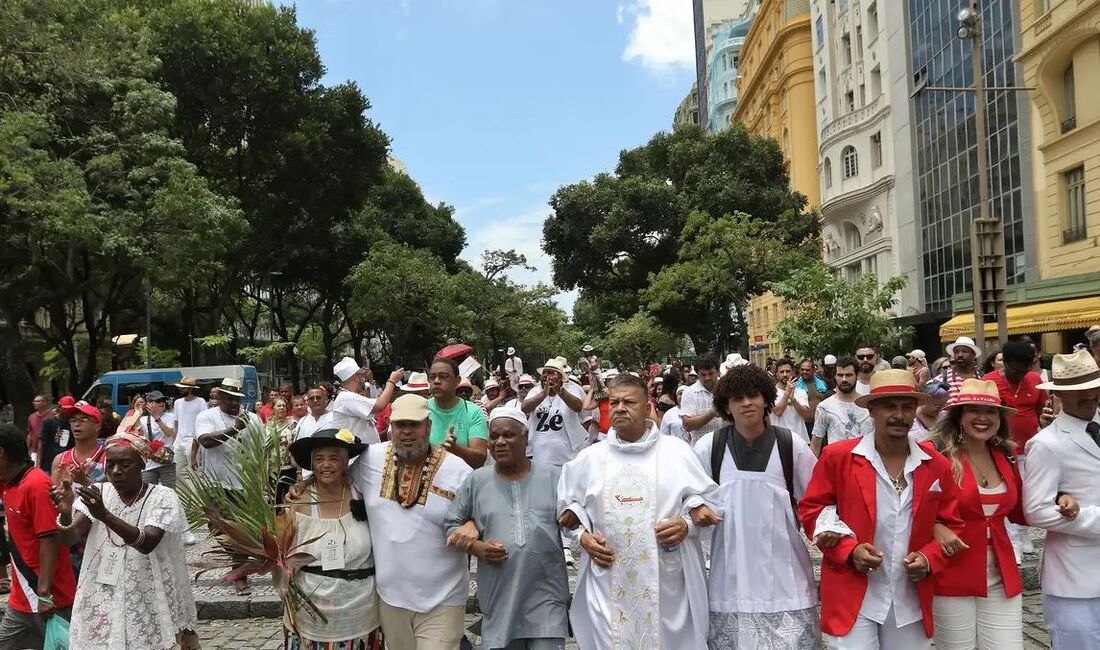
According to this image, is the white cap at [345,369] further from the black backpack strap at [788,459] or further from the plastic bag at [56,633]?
the black backpack strap at [788,459]

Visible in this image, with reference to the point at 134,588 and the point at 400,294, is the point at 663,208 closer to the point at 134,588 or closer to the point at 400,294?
the point at 400,294

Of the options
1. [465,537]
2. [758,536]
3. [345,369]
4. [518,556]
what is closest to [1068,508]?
[758,536]

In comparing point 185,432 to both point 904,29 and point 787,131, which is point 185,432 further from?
point 787,131

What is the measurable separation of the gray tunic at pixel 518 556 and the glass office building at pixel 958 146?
23.8m

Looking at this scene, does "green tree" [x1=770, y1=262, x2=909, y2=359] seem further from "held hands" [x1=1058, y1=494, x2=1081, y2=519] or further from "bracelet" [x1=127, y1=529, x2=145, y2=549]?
"bracelet" [x1=127, y1=529, x2=145, y2=549]

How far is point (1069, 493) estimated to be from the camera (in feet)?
13.5

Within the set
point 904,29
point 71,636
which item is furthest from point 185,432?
point 904,29

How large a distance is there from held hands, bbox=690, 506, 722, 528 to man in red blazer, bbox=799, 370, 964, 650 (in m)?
0.39

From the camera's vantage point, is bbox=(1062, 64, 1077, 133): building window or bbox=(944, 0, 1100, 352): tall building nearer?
bbox=(944, 0, 1100, 352): tall building

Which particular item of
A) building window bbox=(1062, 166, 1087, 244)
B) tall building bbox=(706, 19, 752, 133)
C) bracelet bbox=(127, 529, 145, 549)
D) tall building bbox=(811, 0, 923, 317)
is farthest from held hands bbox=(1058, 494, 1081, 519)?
tall building bbox=(706, 19, 752, 133)

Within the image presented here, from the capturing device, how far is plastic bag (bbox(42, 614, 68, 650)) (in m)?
4.68

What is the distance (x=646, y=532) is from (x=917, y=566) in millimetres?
1130

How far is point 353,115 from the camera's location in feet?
107

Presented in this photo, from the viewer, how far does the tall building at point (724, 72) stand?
75.4 m
